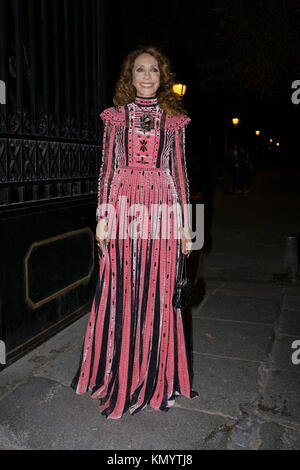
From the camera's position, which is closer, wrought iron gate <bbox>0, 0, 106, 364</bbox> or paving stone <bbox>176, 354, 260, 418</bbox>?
paving stone <bbox>176, 354, 260, 418</bbox>

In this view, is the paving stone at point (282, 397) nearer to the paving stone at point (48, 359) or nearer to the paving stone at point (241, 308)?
the paving stone at point (241, 308)

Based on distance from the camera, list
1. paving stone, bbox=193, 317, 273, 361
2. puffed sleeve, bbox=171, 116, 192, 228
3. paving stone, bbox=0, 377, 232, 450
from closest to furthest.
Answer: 1. paving stone, bbox=0, 377, 232, 450
2. puffed sleeve, bbox=171, 116, 192, 228
3. paving stone, bbox=193, 317, 273, 361

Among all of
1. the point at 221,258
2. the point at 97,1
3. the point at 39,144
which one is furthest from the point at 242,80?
the point at 39,144

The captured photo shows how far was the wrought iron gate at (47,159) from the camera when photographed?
3436mm

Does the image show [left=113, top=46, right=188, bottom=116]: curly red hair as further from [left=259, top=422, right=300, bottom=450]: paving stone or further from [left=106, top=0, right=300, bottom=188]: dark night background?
[left=106, top=0, right=300, bottom=188]: dark night background

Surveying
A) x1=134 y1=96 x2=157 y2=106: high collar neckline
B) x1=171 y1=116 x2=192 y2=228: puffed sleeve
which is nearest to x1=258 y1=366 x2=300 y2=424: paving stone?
x1=171 y1=116 x2=192 y2=228: puffed sleeve

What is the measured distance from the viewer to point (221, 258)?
25.3 ft

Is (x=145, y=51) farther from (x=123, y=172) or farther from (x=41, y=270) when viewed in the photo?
(x=41, y=270)

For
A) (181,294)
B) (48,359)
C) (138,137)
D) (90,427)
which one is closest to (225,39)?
(138,137)

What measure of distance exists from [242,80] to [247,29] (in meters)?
1.87

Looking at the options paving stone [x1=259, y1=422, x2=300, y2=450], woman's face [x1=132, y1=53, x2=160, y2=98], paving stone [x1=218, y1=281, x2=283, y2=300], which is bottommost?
paving stone [x1=259, y1=422, x2=300, y2=450]

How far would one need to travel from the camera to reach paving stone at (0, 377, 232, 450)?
2.58m

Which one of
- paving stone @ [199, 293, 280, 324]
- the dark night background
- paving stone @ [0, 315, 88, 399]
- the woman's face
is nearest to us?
the woman's face

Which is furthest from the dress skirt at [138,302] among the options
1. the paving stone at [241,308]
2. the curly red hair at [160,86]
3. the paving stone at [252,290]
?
the paving stone at [252,290]
